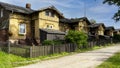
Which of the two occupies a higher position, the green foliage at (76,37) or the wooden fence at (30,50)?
the green foliage at (76,37)

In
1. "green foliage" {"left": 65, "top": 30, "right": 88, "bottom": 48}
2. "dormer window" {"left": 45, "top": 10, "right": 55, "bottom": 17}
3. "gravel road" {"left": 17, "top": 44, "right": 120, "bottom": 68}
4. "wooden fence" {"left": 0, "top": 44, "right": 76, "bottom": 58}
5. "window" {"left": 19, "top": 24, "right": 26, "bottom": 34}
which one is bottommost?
"gravel road" {"left": 17, "top": 44, "right": 120, "bottom": 68}

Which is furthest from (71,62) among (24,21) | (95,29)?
(95,29)

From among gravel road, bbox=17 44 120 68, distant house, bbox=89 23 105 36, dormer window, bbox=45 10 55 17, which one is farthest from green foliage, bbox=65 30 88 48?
distant house, bbox=89 23 105 36

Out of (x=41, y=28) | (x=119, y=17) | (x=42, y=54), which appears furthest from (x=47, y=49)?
(x=119, y=17)

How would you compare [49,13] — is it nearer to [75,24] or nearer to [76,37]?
[76,37]

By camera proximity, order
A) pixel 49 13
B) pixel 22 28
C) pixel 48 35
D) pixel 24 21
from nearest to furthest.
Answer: pixel 48 35 → pixel 22 28 → pixel 24 21 → pixel 49 13

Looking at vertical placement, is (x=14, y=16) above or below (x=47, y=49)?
above

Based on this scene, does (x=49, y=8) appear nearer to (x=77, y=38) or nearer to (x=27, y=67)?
(x=77, y=38)

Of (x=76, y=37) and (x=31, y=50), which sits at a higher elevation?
(x=76, y=37)

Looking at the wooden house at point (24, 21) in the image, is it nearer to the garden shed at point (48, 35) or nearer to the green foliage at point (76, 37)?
the garden shed at point (48, 35)

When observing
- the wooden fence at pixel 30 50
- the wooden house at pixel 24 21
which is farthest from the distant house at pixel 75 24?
the wooden fence at pixel 30 50

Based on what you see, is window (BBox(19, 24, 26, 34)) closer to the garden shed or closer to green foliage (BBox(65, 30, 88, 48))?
the garden shed

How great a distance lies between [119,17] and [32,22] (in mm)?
16656

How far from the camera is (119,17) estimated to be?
37.6m
